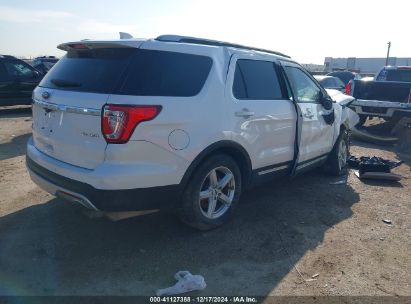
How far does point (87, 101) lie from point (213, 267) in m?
1.83

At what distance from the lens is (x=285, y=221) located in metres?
4.60

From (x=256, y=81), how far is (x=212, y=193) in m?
1.39

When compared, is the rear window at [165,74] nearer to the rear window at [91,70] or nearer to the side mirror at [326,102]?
the rear window at [91,70]

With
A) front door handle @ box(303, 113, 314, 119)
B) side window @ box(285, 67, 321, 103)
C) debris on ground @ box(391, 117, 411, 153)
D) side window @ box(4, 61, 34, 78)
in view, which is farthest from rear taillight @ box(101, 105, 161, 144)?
side window @ box(4, 61, 34, 78)

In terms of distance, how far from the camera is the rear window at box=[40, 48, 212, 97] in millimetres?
3357

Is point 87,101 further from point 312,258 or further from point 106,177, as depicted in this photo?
point 312,258

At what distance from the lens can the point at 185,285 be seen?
3178mm

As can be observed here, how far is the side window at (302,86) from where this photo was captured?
512 centimetres

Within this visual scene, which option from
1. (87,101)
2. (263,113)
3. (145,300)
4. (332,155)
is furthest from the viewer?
(332,155)

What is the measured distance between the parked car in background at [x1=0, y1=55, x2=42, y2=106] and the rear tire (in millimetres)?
9978

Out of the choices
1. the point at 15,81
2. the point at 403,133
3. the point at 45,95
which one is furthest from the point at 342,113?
the point at 15,81

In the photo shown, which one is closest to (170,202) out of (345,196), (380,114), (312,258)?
(312,258)

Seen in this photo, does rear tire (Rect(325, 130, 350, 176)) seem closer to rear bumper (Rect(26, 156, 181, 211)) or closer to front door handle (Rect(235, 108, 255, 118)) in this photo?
front door handle (Rect(235, 108, 255, 118))

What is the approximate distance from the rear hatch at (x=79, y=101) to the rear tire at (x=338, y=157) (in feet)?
13.4
